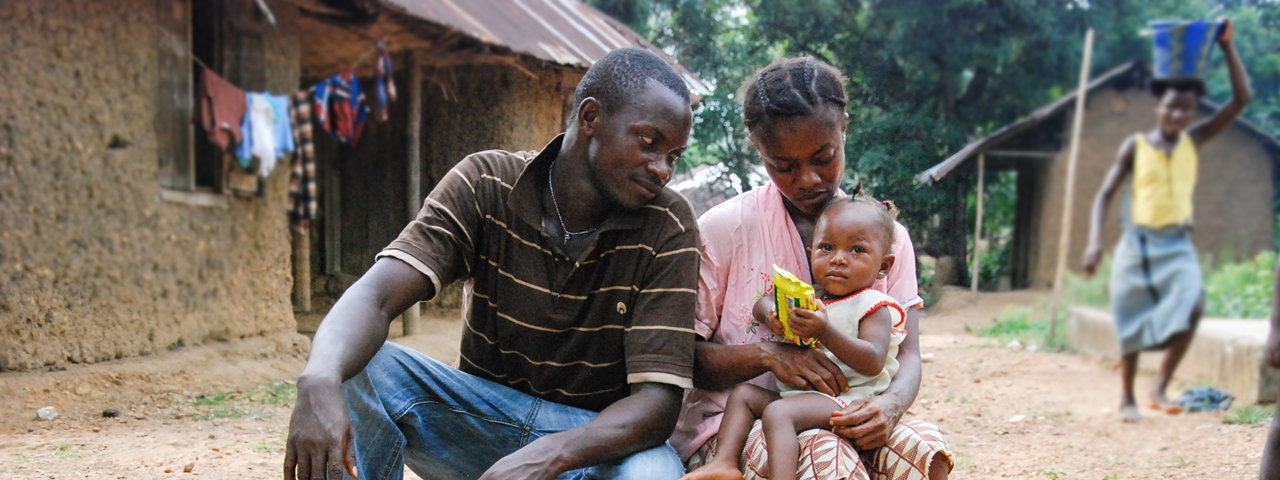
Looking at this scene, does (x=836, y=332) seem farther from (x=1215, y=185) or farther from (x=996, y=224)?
(x=996, y=224)

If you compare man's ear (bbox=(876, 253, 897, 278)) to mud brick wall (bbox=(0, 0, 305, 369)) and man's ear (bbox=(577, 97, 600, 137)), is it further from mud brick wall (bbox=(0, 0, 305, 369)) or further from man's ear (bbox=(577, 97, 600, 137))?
mud brick wall (bbox=(0, 0, 305, 369))

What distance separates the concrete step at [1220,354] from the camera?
4.95 m

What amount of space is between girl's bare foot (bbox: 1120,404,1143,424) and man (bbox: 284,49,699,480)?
391 centimetres

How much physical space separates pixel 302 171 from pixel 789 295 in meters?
4.40

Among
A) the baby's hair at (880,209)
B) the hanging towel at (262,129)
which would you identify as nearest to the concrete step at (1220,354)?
the baby's hair at (880,209)

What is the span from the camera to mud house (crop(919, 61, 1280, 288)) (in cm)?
437

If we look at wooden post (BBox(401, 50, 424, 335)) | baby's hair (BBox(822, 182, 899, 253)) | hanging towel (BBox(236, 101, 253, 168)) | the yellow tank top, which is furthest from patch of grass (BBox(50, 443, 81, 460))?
the yellow tank top

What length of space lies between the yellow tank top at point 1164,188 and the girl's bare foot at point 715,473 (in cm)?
344

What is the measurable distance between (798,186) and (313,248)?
373 cm

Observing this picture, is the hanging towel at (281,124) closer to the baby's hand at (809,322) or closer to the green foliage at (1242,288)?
the baby's hand at (809,322)

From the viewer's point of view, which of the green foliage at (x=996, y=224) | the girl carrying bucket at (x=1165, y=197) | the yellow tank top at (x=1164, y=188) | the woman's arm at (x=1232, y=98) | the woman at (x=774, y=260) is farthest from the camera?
the green foliage at (x=996, y=224)

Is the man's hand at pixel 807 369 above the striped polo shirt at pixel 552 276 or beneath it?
beneath

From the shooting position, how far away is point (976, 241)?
7.02m

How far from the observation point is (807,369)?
1915 mm
